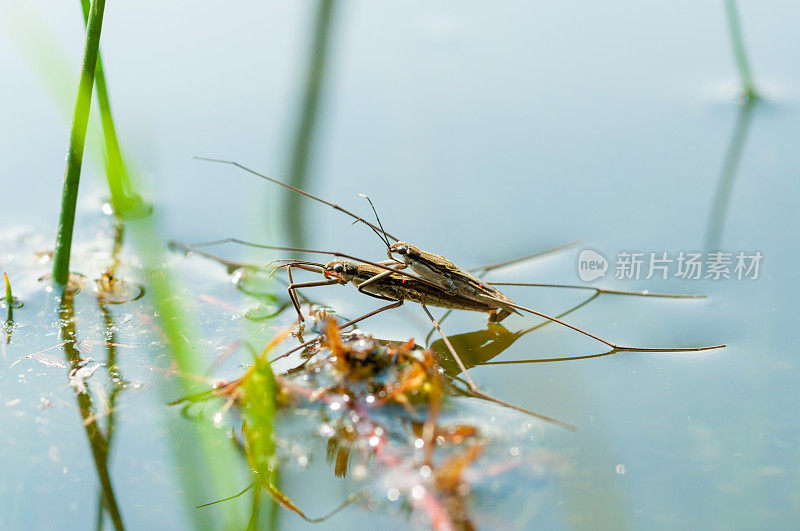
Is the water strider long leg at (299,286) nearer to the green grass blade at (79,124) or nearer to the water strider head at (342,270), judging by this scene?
the water strider head at (342,270)

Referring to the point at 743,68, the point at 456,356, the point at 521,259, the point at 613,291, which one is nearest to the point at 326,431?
the point at 456,356

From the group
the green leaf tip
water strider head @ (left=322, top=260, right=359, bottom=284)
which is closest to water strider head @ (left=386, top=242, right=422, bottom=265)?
water strider head @ (left=322, top=260, right=359, bottom=284)

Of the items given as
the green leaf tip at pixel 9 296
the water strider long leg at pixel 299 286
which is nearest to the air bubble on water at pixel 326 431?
the water strider long leg at pixel 299 286

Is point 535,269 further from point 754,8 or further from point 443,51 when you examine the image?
point 754,8

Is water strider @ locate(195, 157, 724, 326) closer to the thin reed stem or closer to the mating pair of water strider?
the mating pair of water strider

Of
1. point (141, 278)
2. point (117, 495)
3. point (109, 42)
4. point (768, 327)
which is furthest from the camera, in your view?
point (109, 42)

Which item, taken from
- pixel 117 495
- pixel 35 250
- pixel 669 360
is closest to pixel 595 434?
pixel 669 360
